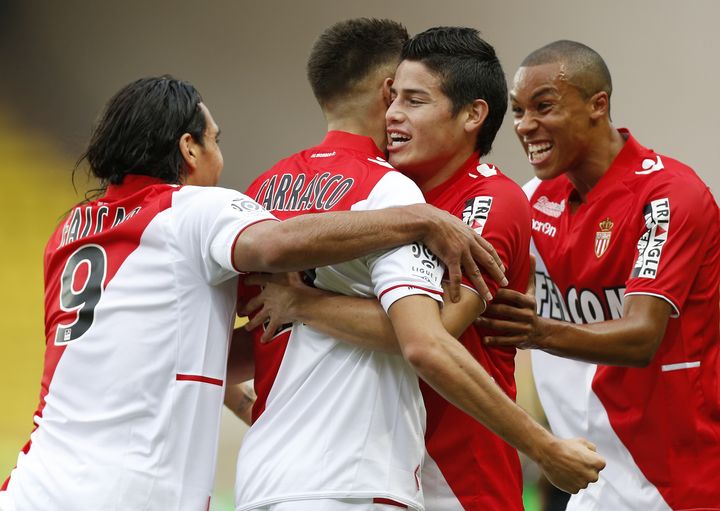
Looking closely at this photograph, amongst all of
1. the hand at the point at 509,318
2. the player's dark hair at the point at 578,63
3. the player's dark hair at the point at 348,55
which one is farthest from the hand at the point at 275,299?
the player's dark hair at the point at 578,63

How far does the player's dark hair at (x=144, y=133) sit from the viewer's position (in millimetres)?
2799

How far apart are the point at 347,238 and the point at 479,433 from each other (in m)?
0.74

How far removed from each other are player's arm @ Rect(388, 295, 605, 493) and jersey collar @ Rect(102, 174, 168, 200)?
0.83 metres

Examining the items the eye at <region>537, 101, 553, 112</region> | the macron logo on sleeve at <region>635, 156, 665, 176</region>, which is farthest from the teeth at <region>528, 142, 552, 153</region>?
the macron logo on sleeve at <region>635, 156, 665, 176</region>

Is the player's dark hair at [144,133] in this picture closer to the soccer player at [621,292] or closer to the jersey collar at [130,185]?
the jersey collar at [130,185]

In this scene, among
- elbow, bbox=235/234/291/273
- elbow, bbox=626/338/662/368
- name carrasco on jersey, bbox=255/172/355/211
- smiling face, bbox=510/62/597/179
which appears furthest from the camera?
smiling face, bbox=510/62/597/179

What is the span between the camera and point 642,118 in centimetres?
571

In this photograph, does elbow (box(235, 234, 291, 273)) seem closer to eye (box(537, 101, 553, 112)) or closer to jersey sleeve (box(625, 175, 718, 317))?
jersey sleeve (box(625, 175, 718, 317))

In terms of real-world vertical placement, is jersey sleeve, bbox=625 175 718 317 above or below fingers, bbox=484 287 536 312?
above

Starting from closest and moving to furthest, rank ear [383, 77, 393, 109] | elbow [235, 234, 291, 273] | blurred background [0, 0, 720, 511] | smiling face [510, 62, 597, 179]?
elbow [235, 234, 291, 273]
ear [383, 77, 393, 109]
smiling face [510, 62, 597, 179]
blurred background [0, 0, 720, 511]

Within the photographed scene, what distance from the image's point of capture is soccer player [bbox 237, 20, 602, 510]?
239 centimetres

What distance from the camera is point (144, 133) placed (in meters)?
2.81

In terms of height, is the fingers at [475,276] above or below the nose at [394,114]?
below

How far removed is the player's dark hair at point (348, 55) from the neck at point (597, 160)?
1.04 meters
